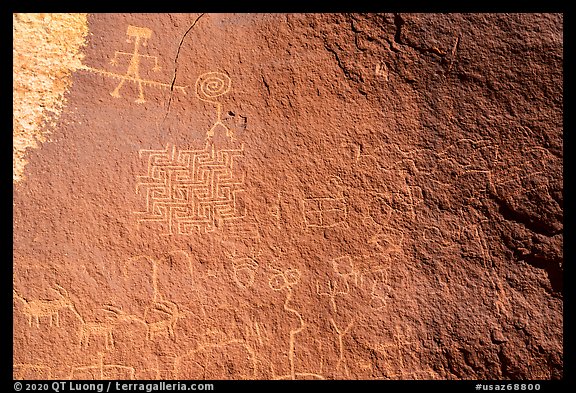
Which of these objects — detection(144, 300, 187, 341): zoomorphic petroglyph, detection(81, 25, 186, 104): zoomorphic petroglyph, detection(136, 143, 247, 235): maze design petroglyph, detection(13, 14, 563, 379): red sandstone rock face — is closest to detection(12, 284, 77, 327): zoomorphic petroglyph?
detection(13, 14, 563, 379): red sandstone rock face

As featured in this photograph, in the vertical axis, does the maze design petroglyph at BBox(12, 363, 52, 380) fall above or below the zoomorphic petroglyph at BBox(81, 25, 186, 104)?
below

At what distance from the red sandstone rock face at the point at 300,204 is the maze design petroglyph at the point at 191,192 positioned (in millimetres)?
10

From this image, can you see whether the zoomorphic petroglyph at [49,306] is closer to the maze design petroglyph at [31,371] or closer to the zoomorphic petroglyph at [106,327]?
the zoomorphic petroglyph at [106,327]

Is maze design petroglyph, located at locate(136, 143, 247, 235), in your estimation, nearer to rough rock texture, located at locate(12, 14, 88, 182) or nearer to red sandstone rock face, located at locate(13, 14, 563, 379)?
red sandstone rock face, located at locate(13, 14, 563, 379)

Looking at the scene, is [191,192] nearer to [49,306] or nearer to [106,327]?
[106,327]

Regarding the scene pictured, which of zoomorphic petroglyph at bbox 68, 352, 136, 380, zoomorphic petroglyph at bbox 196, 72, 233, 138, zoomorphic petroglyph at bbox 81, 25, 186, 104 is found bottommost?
zoomorphic petroglyph at bbox 68, 352, 136, 380

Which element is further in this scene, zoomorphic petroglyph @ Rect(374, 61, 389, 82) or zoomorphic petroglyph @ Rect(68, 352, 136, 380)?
zoomorphic petroglyph @ Rect(374, 61, 389, 82)

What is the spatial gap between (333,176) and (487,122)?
2.80 feet

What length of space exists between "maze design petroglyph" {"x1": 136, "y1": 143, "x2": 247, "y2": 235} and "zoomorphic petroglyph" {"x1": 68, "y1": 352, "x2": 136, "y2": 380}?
0.73 m

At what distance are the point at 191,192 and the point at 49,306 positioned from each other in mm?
935

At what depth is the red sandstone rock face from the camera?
11.7ft

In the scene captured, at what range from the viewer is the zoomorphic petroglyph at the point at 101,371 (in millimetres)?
3557

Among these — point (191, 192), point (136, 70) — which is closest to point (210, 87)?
point (136, 70)

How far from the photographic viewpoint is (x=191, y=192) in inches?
142
